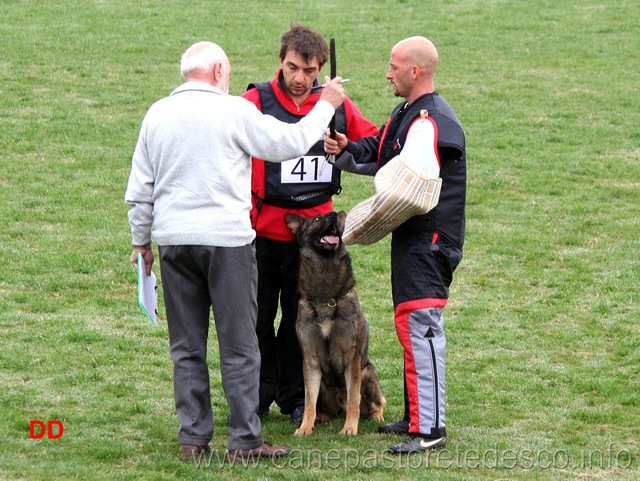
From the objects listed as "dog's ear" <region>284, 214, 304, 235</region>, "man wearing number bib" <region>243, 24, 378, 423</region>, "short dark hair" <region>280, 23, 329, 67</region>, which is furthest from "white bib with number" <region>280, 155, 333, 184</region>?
"short dark hair" <region>280, 23, 329, 67</region>

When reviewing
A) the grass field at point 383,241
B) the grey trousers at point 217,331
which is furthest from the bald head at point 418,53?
the grass field at point 383,241

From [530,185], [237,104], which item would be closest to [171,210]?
[237,104]

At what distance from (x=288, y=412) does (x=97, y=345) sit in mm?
1809

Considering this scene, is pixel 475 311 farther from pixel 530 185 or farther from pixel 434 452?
pixel 530 185

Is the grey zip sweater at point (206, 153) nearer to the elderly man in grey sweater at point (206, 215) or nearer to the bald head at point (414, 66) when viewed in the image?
the elderly man in grey sweater at point (206, 215)

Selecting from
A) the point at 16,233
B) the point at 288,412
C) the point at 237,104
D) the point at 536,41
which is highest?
the point at 536,41

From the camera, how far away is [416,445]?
4.93 meters

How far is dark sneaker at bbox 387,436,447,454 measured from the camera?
193 inches

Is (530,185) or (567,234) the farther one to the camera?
(530,185)

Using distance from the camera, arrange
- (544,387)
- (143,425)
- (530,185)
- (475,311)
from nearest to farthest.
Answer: (143,425)
(544,387)
(475,311)
(530,185)

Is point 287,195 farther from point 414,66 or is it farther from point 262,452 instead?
point 262,452

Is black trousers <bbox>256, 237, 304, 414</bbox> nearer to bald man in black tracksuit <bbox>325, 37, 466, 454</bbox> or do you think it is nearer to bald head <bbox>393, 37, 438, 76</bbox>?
bald man in black tracksuit <bbox>325, 37, 466, 454</bbox>

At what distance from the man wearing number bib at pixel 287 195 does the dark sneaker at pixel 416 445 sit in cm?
98

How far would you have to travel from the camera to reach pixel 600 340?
23.8 feet
